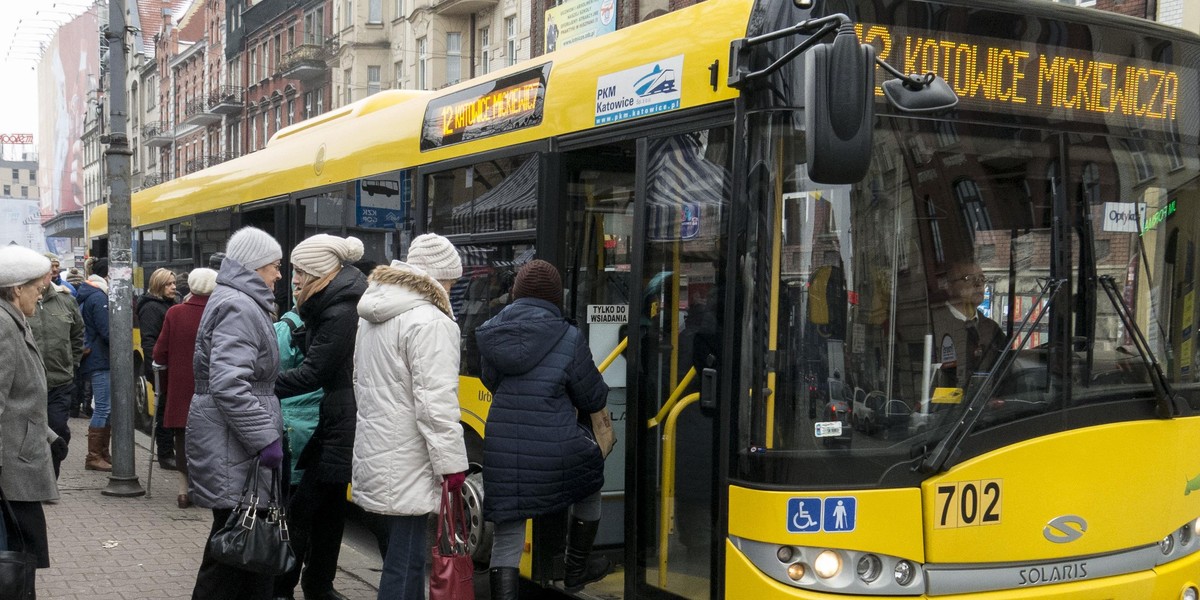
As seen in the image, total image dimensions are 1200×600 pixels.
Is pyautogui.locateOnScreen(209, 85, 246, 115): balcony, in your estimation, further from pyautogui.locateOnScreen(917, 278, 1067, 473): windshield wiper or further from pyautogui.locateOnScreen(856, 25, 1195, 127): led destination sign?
pyautogui.locateOnScreen(917, 278, 1067, 473): windshield wiper

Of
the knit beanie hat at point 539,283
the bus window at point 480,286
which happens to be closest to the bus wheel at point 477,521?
the bus window at point 480,286

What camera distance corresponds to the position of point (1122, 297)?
4691 millimetres

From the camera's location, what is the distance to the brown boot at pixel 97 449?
1123 cm

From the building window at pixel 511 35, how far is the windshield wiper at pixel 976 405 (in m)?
31.0

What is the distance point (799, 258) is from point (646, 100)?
127 centimetres

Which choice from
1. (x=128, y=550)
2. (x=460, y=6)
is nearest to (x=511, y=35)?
(x=460, y=6)

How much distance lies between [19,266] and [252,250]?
92cm

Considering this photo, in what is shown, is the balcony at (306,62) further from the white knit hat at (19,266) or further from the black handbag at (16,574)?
the black handbag at (16,574)

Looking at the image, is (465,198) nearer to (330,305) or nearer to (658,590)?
(330,305)

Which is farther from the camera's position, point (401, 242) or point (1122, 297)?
point (401, 242)

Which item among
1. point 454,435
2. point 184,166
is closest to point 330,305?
point 454,435

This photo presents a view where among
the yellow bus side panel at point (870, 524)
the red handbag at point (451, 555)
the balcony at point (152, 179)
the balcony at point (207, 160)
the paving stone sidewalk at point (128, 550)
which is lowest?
the paving stone sidewalk at point (128, 550)

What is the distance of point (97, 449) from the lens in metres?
11.3

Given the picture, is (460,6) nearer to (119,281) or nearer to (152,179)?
(119,281)
